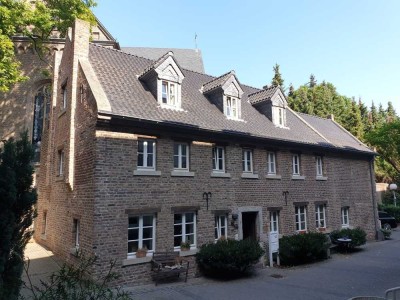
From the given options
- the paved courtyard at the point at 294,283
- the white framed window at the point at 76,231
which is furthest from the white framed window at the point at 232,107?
the white framed window at the point at 76,231

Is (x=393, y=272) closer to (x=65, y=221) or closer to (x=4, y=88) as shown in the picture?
(x=65, y=221)

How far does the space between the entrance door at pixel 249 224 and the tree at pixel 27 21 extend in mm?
14082

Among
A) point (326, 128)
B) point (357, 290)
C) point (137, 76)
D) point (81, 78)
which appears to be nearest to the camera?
point (357, 290)

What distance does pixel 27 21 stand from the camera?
728 inches

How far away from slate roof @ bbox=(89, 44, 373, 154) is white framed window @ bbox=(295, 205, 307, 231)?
3.72 meters

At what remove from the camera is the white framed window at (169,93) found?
44.5 feet

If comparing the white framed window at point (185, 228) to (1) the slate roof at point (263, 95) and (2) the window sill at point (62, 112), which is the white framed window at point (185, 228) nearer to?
(2) the window sill at point (62, 112)

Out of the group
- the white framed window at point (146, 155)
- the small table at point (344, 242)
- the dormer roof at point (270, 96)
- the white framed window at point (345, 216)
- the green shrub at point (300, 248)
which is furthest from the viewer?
the white framed window at point (345, 216)

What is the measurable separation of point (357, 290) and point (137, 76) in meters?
12.2

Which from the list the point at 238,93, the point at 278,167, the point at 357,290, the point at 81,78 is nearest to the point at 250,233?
the point at 278,167

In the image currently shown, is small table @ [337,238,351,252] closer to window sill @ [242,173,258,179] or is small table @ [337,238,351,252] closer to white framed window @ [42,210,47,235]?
window sill @ [242,173,258,179]

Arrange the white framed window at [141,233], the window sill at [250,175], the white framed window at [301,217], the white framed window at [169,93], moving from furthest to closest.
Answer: the white framed window at [301,217] → the window sill at [250,175] → the white framed window at [169,93] → the white framed window at [141,233]

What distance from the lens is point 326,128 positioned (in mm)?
23328

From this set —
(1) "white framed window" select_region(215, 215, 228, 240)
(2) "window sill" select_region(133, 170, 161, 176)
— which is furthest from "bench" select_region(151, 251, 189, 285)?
(2) "window sill" select_region(133, 170, 161, 176)
